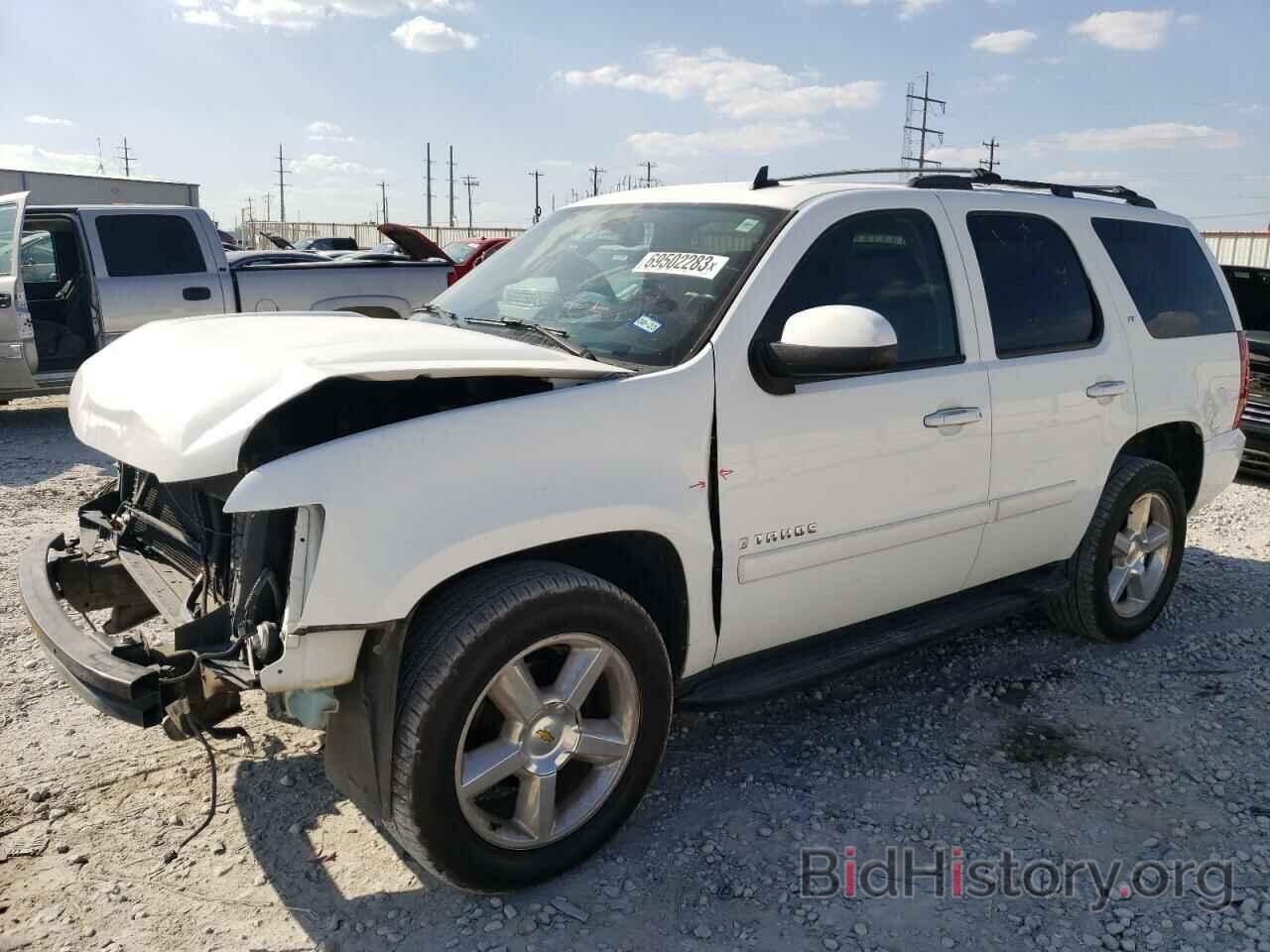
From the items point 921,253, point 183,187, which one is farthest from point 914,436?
point 183,187

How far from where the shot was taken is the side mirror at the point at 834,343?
300 cm

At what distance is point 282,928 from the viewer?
2773 mm

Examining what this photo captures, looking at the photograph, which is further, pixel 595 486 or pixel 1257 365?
pixel 1257 365

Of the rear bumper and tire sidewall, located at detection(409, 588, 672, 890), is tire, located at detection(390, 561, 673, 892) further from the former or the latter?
the rear bumper

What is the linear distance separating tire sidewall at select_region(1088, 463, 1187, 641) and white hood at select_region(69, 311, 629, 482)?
2.64 metres

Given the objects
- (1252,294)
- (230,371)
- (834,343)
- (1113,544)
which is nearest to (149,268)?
(230,371)

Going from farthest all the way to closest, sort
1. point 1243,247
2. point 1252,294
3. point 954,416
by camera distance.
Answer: point 1243,247
point 1252,294
point 954,416

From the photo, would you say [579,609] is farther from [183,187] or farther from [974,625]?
[183,187]

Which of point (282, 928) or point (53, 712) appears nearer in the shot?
point (282, 928)

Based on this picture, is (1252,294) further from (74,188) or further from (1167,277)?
(74,188)

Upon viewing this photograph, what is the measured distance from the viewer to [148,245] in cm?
946

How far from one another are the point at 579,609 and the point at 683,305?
3.42ft

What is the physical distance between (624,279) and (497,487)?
113cm

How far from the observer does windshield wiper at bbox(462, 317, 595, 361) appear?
3.23m
